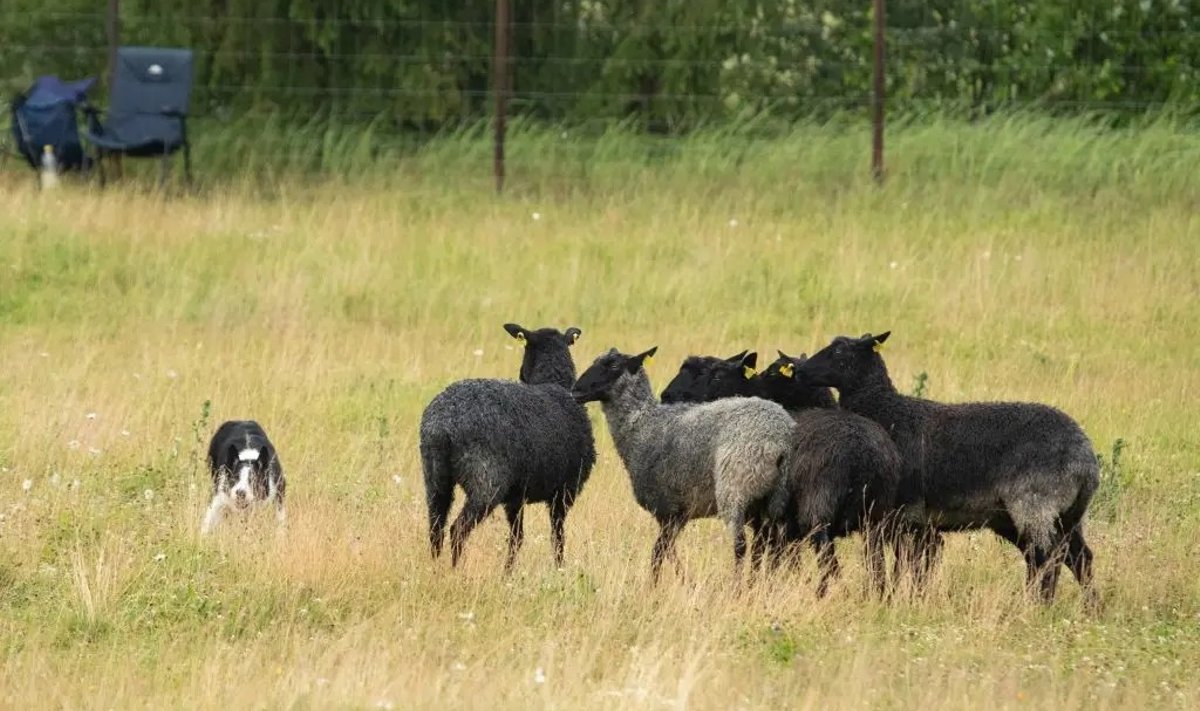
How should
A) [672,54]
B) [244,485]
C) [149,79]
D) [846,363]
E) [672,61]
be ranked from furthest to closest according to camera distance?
[672,54] → [672,61] → [149,79] → [244,485] → [846,363]

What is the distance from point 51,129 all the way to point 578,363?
774 cm

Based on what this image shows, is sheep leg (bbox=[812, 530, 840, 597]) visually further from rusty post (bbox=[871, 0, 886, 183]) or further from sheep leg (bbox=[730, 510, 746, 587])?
rusty post (bbox=[871, 0, 886, 183])

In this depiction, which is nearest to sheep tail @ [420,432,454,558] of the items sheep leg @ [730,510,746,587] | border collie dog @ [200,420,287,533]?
border collie dog @ [200,420,287,533]

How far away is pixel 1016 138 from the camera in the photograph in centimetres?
1995

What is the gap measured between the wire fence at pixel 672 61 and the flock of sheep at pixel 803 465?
500 inches

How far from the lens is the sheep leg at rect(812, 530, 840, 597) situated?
860 centimetres

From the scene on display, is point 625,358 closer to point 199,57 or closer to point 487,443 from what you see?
point 487,443

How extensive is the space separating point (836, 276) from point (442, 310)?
298cm

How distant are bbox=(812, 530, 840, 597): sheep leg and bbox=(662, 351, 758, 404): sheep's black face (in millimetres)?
1303

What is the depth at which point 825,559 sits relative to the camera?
8648 mm

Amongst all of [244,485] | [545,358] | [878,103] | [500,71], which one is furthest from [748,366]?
[500,71]

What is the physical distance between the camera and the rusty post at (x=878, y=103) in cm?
1861

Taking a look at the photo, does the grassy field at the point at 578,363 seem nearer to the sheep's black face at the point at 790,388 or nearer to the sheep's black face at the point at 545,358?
the sheep's black face at the point at 545,358

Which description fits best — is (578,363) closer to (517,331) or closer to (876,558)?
(517,331)
